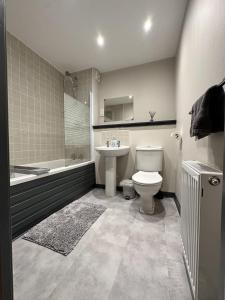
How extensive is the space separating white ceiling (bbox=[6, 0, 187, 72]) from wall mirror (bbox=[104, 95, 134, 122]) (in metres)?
0.63

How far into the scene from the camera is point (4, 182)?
18.9 inches

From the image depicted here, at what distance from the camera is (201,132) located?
82 centimetres

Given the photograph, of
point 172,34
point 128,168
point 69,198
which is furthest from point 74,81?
point 69,198

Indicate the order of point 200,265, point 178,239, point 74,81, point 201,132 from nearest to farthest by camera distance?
point 200,265
point 201,132
point 178,239
point 74,81

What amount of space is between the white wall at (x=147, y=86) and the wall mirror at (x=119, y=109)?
0.08m

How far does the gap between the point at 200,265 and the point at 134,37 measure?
244cm

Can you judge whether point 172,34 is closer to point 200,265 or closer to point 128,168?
point 128,168

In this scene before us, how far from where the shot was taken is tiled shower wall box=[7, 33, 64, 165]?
1.94m

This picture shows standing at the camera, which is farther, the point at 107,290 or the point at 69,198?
the point at 69,198

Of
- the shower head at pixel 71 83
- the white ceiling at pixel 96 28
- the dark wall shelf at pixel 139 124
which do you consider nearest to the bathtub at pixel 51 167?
the dark wall shelf at pixel 139 124

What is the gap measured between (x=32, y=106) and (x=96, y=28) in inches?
56.3

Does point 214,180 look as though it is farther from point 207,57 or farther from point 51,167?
point 51,167

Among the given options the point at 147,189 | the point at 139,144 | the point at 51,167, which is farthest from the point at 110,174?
the point at 51,167

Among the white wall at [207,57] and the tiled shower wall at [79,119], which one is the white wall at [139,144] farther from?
the white wall at [207,57]
